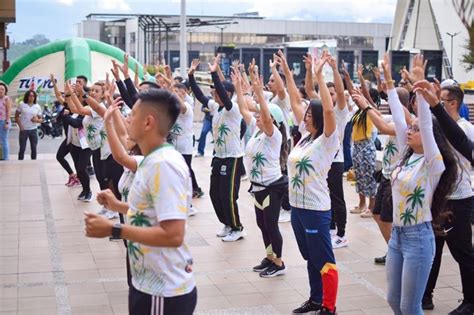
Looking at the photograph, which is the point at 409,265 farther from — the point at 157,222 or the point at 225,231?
the point at 225,231

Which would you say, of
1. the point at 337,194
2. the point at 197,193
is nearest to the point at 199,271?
the point at 337,194

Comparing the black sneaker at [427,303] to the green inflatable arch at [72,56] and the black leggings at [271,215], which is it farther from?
the green inflatable arch at [72,56]

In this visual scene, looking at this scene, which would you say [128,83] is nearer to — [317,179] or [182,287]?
[317,179]

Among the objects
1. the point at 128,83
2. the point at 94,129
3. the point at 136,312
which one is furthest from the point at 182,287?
the point at 94,129

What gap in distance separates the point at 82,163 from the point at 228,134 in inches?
143

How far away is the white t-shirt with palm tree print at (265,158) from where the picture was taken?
22.5 feet

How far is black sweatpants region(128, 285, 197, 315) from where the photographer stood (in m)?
3.22

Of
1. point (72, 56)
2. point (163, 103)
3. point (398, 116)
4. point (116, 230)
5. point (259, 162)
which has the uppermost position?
point (72, 56)

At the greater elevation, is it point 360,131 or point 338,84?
point 338,84

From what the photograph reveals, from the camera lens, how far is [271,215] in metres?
6.71

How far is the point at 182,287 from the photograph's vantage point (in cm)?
324

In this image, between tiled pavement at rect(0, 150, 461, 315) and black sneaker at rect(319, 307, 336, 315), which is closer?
black sneaker at rect(319, 307, 336, 315)

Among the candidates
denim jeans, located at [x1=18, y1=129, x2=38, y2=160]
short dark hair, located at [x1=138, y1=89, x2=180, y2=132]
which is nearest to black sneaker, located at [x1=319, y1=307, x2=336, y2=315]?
short dark hair, located at [x1=138, y1=89, x2=180, y2=132]

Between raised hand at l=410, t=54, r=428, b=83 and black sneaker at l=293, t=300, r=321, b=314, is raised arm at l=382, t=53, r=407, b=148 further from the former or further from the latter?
black sneaker at l=293, t=300, r=321, b=314
